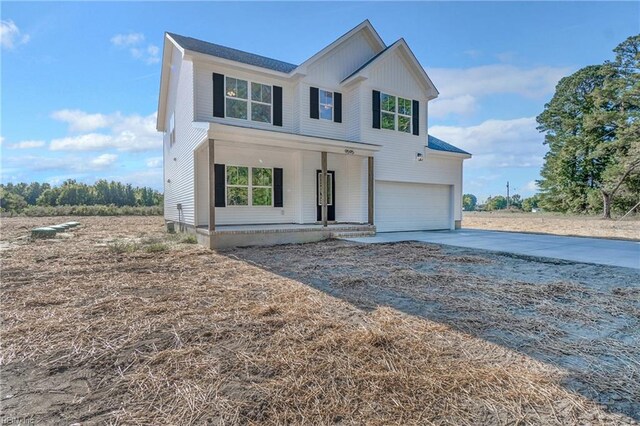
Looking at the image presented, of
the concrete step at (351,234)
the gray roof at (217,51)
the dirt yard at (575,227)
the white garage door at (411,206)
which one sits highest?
the gray roof at (217,51)

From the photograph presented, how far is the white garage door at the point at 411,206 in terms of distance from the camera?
41.4 feet

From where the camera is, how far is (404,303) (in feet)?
12.7

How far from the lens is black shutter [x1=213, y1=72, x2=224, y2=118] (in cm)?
1012

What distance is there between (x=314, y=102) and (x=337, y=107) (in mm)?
1077

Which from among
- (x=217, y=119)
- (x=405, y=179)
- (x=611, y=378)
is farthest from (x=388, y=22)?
(x=611, y=378)

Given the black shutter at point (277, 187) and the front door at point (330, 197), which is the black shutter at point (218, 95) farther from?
the front door at point (330, 197)

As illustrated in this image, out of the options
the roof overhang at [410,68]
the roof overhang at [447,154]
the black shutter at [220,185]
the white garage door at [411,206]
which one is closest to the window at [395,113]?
the roof overhang at [410,68]

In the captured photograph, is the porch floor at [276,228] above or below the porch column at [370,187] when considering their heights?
below

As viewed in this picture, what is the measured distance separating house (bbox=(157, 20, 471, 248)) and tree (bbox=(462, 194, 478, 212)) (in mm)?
54149

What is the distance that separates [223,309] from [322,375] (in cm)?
185

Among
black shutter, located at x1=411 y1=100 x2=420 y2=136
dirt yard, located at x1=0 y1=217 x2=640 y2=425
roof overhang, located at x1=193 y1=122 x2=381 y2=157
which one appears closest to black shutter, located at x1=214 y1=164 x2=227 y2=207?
roof overhang, located at x1=193 y1=122 x2=381 y2=157

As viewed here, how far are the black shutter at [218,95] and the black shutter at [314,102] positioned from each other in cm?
314

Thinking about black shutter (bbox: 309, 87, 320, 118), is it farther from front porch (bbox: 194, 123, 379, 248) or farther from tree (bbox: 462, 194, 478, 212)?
tree (bbox: 462, 194, 478, 212)

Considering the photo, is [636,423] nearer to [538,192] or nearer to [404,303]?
[404,303]
